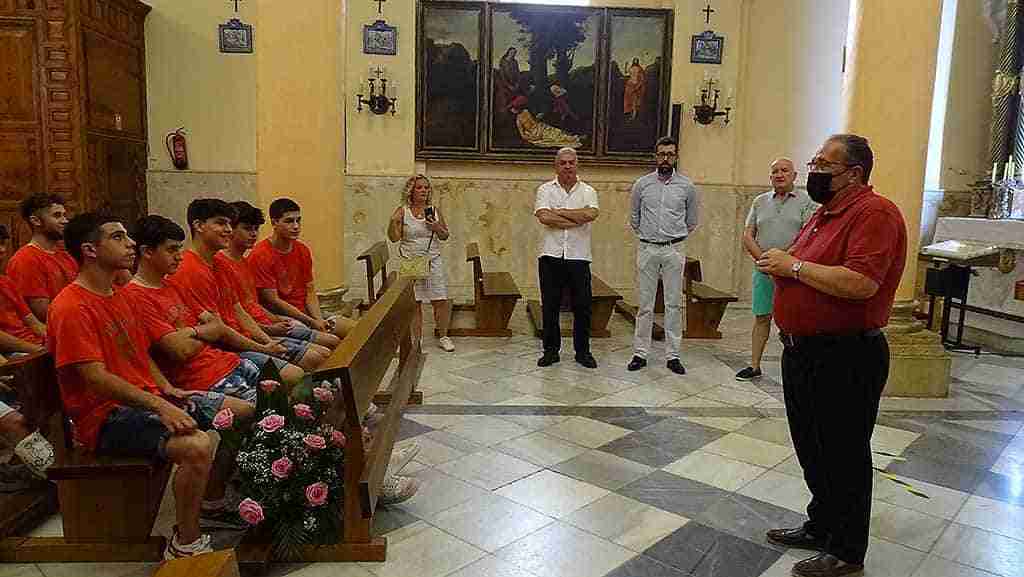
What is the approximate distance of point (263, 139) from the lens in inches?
225

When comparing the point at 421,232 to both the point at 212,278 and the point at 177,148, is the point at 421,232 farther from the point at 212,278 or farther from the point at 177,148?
the point at 177,148

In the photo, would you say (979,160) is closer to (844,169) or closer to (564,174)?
(564,174)

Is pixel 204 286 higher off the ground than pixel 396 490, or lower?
higher

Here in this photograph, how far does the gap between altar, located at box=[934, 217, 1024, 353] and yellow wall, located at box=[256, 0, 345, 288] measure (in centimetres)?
661

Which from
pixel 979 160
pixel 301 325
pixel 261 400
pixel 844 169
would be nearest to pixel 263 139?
pixel 301 325

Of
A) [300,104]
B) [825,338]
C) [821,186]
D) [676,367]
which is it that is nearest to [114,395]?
[825,338]

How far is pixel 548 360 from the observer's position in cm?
680

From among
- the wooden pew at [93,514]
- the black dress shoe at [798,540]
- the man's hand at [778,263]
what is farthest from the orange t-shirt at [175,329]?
the black dress shoe at [798,540]

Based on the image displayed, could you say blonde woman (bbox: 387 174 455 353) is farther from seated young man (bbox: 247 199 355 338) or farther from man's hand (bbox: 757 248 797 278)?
man's hand (bbox: 757 248 797 278)

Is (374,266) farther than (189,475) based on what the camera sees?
Yes

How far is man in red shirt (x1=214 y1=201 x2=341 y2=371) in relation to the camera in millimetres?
4707

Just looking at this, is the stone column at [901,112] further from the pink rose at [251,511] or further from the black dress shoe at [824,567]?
the pink rose at [251,511]

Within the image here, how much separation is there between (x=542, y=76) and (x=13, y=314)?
23.1ft

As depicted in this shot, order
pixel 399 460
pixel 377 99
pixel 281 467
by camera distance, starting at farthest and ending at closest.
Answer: pixel 377 99 < pixel 399 460 < pixel 281 467
